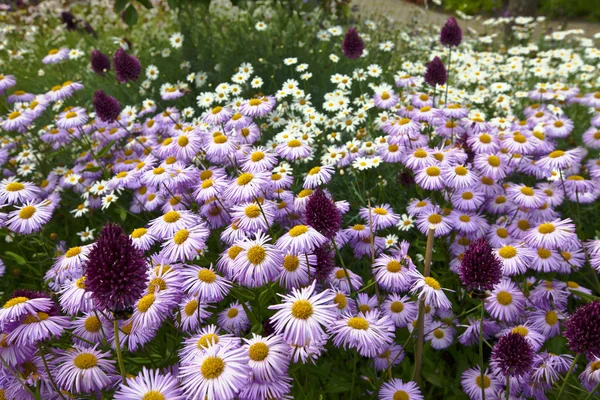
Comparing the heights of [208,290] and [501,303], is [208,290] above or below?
above

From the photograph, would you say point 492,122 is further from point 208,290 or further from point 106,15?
point 106,15

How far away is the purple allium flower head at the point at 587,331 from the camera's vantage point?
138 cm

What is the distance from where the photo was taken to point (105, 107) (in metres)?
3.42

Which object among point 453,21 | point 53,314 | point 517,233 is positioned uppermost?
point 453,21

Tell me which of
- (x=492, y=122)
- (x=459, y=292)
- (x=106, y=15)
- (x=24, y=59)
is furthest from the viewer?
(x=106, y=15)

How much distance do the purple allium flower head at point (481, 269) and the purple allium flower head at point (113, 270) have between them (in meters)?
1.07

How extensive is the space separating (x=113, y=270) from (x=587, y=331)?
1.45 metres

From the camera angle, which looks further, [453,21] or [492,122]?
[453,21]

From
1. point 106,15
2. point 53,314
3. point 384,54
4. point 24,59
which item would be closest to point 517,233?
point 53,314

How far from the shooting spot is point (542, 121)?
11.4ft

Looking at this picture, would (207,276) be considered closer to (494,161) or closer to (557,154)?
(494,161)

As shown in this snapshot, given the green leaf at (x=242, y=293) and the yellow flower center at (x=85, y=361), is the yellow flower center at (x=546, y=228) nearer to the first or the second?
the green leaf at (x=242, y=293)

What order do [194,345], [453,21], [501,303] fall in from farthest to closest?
[453,21] → [501,303] → [194,345]

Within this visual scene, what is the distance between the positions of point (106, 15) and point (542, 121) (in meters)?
7.89
